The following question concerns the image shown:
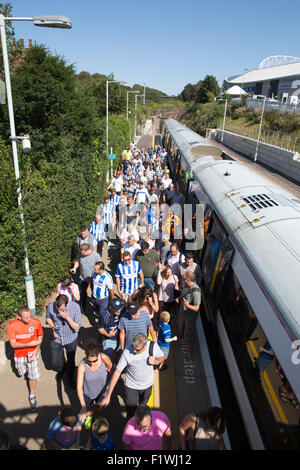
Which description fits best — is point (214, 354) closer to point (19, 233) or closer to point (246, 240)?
point (246, 240)

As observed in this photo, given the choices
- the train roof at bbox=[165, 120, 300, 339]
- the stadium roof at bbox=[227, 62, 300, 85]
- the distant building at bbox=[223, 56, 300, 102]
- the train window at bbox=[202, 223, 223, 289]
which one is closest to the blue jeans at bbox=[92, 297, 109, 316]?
the train window at bbox=[202, 223, 223, 289]

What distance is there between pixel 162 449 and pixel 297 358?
1682mm

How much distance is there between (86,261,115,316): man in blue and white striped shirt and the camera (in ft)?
18.9

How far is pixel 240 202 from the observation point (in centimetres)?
638

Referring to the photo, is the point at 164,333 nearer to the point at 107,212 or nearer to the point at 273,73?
the point at 107,212

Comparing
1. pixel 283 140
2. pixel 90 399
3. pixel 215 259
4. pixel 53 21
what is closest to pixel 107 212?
pixel 215 259

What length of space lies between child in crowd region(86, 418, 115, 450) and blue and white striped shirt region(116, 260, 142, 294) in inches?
118

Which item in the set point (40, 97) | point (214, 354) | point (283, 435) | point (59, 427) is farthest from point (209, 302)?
point (40, 97)

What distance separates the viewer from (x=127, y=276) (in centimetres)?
614

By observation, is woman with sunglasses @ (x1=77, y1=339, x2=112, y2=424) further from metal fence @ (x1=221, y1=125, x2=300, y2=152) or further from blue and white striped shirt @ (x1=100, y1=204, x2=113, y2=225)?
metal fence @ (x1=221, y1=125, x2=300, y2=152)

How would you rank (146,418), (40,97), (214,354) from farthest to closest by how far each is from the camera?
(40,97) → (214,354) → (146,418)

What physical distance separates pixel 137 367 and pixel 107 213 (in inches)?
233

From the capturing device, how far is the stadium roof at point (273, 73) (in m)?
75.1

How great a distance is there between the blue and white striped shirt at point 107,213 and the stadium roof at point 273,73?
74.1 meters
